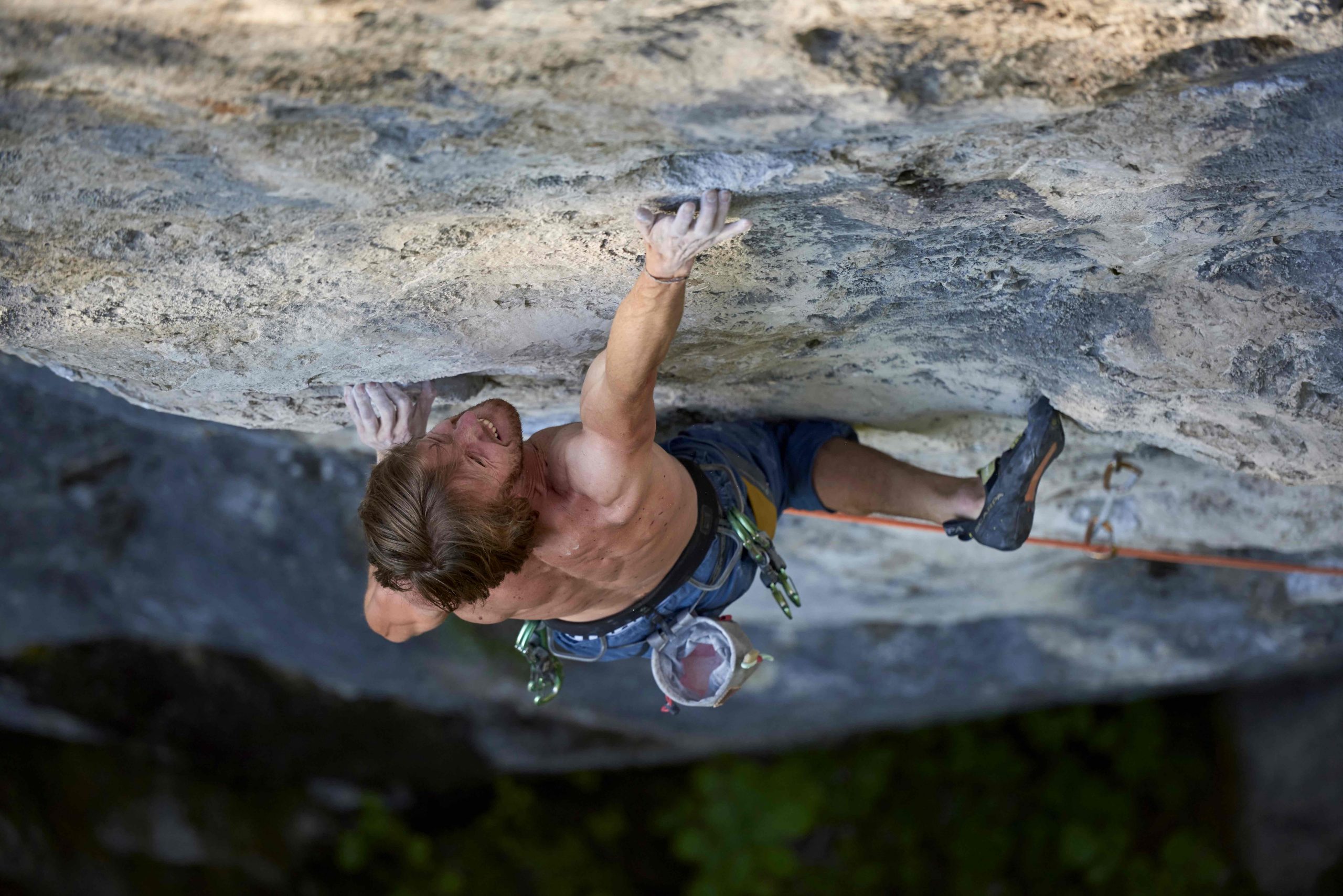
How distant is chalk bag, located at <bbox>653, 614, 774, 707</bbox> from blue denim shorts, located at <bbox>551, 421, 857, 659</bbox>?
0.17ft

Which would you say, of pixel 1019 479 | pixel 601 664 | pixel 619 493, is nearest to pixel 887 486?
pixel 1019 479

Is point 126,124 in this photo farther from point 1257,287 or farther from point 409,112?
point 1257,287

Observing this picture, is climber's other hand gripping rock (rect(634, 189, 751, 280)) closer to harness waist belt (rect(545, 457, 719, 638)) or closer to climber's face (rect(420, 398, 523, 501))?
climber's face (rect(420, 398, 523, 501))

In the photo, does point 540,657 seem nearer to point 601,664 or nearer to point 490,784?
point 601,664

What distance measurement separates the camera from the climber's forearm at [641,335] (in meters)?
1.46

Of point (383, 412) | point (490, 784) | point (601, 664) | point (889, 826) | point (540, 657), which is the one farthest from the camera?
point (490, 784)

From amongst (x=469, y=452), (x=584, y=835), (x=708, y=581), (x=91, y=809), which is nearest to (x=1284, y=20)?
(x=469, y=452)

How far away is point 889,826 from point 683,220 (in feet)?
16.6

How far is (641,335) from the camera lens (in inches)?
58.9

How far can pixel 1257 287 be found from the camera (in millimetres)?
1655

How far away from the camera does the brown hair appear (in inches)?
65.6

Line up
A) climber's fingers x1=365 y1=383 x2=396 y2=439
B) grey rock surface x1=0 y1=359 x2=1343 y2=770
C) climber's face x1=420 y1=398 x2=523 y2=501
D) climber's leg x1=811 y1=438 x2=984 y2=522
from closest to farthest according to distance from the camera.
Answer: climber's face x1=420 y1=398 x2=523 y2=501 < climber's fingers x1=365 y1=383 x2=396 y2=439 < climber's leg x1=811 y1=438 x2=984 y2=522 < grey rock surface x1=0 y1=359 x2=1343 y2=770

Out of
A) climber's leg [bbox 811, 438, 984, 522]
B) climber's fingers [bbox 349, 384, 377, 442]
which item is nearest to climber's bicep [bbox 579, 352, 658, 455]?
climber's fingers [bbox 349, 384, 377, 442]

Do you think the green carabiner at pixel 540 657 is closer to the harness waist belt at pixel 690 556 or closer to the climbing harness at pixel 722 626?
the climbing harness at pixel 722 626
